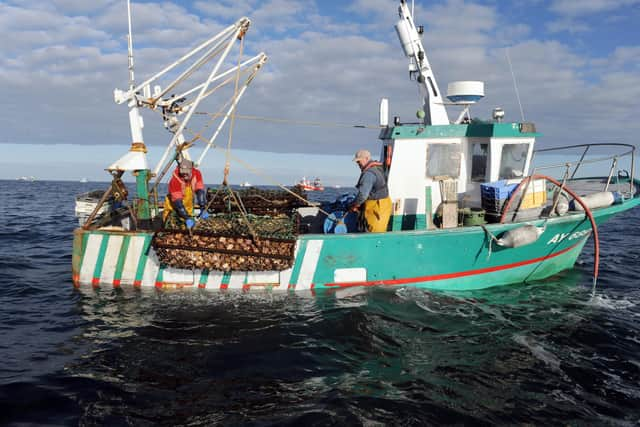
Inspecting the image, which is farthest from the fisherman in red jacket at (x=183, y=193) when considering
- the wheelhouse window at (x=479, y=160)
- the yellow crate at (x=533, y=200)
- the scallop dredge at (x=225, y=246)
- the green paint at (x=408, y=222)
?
the yellow crate at (x=533, y=200)

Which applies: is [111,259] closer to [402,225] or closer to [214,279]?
[214,279]

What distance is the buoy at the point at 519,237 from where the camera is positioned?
7.81 m

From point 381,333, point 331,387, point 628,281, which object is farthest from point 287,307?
point 628,281

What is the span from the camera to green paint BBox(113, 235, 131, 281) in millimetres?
7875

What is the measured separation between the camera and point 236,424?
3.95 metres

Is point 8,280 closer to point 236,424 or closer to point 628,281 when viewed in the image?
point 236,424

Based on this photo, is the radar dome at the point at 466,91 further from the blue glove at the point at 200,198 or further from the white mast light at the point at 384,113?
the blue glove at the point at 200,198

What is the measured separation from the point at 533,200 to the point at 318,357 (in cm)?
597

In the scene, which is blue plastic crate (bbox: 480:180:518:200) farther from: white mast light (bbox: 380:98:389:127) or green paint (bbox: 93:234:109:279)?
green paint (bbox: 93:234:109:279)

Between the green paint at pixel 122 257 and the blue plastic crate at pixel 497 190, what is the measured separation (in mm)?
7318

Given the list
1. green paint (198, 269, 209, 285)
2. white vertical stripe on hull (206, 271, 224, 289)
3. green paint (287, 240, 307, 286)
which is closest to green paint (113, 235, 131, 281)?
green paint (198, 269, 209, 285)

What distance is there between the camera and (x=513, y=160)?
938 cm

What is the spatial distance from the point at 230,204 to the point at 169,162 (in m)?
1.63

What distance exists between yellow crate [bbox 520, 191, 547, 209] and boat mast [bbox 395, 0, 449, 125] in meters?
2.56
